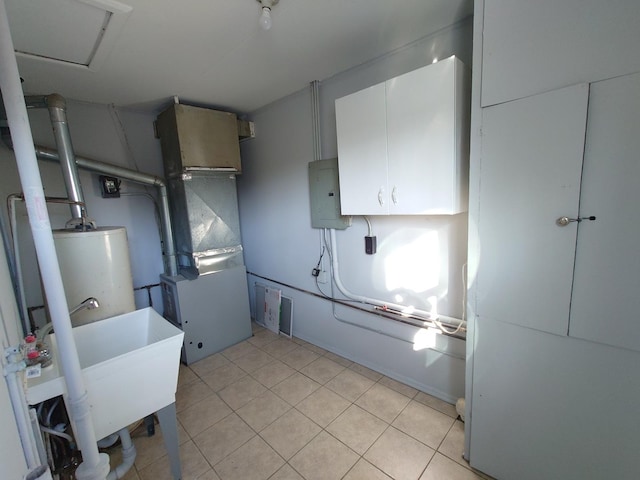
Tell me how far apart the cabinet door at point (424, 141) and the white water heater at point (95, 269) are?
189cm

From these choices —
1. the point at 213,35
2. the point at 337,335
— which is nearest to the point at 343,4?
the point at 213,35

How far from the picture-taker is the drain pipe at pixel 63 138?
170 cm

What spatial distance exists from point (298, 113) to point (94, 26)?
150 cm

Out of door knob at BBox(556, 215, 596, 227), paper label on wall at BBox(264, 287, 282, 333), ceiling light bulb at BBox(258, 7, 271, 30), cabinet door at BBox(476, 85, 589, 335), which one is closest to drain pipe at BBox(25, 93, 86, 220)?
ceiling light bulb at BBox(258, 7, 271, 30)

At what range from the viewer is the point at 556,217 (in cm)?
111

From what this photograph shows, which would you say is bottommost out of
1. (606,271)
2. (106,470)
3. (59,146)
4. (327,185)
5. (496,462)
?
(496,462)

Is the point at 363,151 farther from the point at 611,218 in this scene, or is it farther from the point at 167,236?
the point at 167,236

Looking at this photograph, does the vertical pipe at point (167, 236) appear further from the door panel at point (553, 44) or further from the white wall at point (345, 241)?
the door panel at point (553, 44)

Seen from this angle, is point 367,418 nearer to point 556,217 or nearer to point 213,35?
point 556,217

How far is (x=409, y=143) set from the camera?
5.32 ft

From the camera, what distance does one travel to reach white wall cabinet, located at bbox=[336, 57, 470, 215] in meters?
1.46

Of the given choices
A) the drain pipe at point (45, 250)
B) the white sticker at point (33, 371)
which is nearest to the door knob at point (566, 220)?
the drain pipe at point (45, 250)

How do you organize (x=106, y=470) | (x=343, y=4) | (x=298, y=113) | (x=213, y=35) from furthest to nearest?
(x=298, y=113)
(x=213, y=35)
(x=343, y=4)
(x=106, y=470)

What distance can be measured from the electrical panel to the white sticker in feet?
6.24
